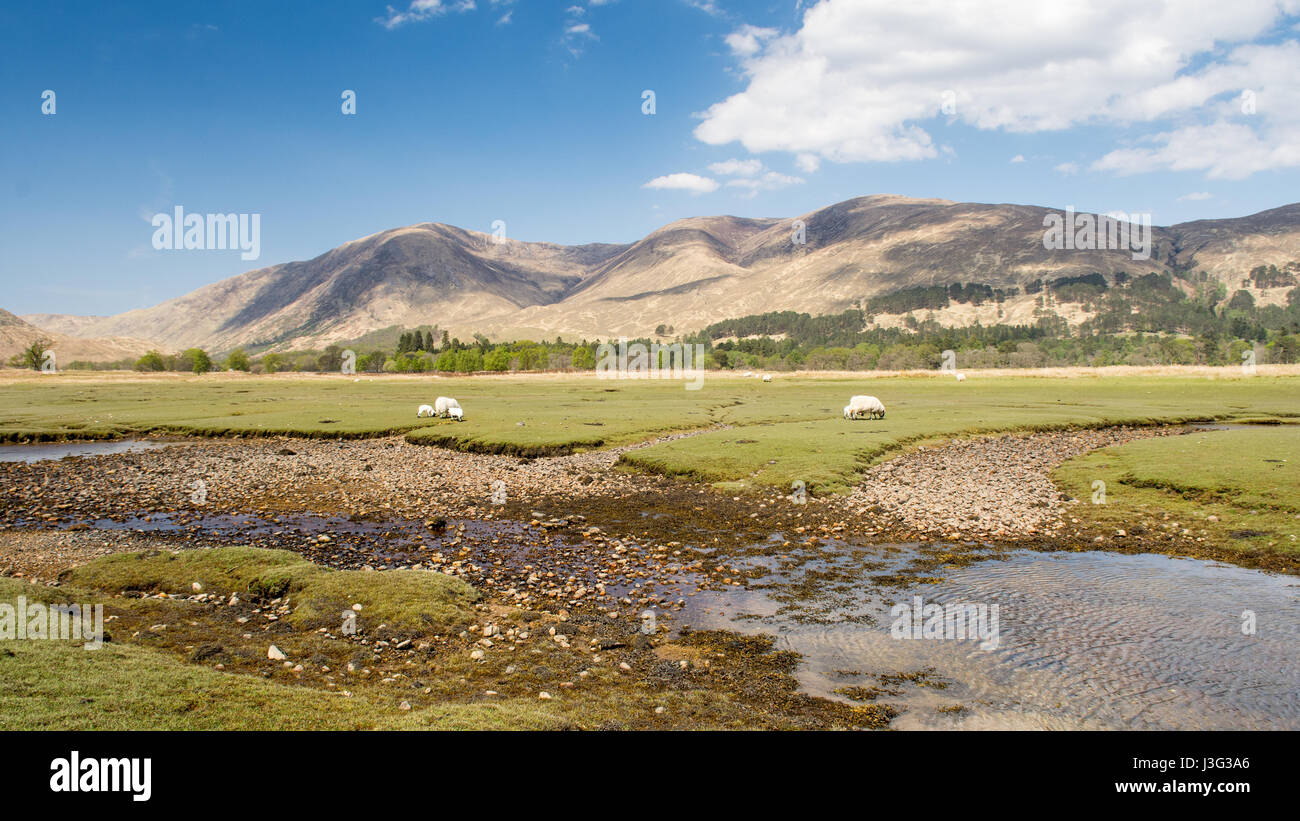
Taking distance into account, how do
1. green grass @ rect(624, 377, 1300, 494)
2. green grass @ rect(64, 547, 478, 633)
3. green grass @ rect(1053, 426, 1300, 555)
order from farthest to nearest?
green grass @ rect(624, 377, 1300, 494) < green grass @ rect(1053, 426, 1300, 555) < green grass @ rect(64, 547, 478, 633)

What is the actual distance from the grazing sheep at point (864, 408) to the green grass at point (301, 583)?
4524 centimetres

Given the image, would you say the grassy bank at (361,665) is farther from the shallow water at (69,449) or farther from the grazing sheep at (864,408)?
the grazing sheep at (864,408)

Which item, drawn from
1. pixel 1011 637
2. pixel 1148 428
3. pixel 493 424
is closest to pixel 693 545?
pixel 1011 637

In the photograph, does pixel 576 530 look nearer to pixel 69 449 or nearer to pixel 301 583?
A: pixel 301 583

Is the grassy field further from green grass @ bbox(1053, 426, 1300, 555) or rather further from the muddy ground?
green grass @ bbox(1053, 426, 1300, 555)

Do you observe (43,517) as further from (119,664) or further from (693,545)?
(693,545)

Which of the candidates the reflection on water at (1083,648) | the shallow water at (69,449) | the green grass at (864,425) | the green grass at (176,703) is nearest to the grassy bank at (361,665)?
the green grass at (176,703)

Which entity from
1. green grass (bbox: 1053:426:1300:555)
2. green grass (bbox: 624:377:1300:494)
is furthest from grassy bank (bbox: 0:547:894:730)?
green grass (bbox: 1053:426:1300:555)

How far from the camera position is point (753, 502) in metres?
26.8

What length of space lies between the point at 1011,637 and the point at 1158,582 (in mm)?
6884

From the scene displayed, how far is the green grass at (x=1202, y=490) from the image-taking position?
829 inches

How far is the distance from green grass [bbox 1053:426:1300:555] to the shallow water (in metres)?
57.2

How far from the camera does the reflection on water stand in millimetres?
10453
